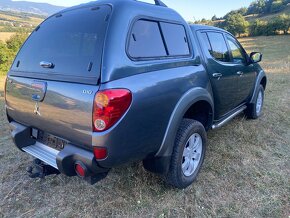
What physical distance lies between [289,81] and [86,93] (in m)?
8.54

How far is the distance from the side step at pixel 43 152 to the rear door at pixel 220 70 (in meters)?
2.01

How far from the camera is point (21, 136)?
8.71 ft

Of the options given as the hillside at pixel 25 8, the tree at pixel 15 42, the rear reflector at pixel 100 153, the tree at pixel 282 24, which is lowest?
the hillside at pixel 25 8

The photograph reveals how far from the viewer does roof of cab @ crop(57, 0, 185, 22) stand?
89.1 inches

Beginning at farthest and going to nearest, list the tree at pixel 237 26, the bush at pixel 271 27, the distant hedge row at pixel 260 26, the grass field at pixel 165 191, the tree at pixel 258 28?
the tree at pixel 237 26
the tree at pixel 258 28
the distant hedge row at pixel 260 26
the bush at pixel 271 27
the grass field at pixel 165 191

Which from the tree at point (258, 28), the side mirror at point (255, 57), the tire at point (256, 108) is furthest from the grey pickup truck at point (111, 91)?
the tree at point (258, 28)

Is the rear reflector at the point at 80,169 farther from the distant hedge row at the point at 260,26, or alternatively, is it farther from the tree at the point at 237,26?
the tree at the point at 237,26

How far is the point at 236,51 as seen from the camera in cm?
432

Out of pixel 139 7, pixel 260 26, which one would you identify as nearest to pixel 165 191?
pixel 139 7

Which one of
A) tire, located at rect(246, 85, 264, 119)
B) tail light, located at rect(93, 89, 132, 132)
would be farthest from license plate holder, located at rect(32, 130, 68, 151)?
tire, located at rect(246, 85, 264, 119)

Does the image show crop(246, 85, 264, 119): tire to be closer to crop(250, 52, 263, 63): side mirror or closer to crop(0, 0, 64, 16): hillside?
crop(250, 52, 263, 63): side mirror

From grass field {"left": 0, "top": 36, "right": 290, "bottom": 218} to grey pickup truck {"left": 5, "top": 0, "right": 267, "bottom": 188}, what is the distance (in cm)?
26

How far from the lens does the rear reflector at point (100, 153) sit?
2023 millimetres

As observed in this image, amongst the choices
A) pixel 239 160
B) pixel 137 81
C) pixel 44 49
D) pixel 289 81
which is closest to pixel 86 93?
pixel 137 81
